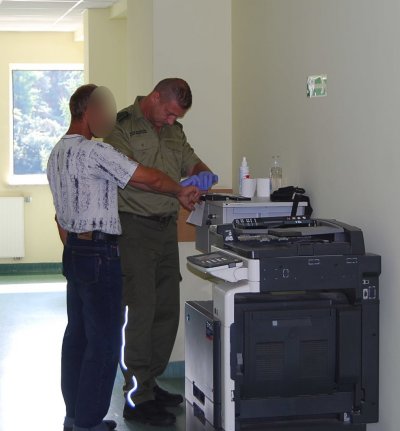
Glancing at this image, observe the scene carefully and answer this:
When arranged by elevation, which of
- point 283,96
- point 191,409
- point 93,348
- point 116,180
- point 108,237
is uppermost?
point 283,96

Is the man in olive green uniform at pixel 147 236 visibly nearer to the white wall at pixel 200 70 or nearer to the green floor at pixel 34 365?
the green floor at pixel 34 365

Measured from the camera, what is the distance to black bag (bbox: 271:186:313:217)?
401 cm

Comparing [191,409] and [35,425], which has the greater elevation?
[191,409]

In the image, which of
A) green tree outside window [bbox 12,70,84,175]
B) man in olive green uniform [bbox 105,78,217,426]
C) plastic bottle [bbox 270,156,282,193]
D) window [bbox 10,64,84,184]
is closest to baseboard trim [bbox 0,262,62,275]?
window [bbox 10,64,84,184]

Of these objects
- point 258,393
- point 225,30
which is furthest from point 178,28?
point 258,393

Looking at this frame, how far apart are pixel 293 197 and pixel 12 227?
644 centimetres

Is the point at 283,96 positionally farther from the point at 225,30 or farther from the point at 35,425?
the point at 35,425

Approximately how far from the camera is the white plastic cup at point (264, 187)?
14.1 ft

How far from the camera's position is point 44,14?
8727mm

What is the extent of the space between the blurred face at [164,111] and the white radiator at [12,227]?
6.01 metres

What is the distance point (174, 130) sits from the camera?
4.47 metres

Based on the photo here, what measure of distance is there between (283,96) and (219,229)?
1.14m

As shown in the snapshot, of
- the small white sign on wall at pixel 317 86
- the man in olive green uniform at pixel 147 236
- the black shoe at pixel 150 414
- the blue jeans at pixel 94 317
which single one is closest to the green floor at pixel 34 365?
the black shoe at pixel 150 414

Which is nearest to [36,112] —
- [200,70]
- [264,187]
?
[200,70]
